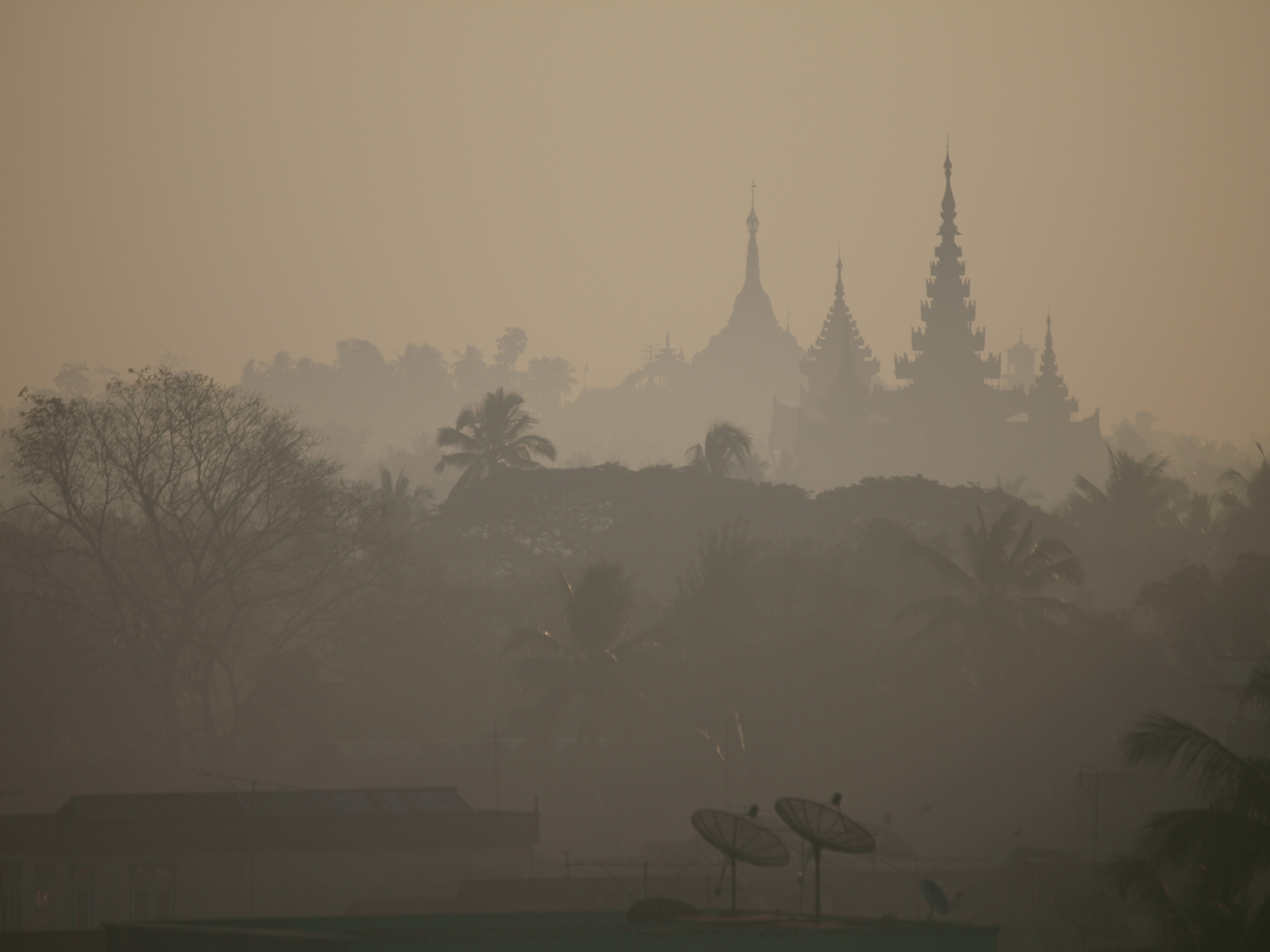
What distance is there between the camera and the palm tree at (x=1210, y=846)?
833 inches

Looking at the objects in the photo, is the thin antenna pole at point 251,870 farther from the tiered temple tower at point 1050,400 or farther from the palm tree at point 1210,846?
the tiered temple tower at point 1050,400

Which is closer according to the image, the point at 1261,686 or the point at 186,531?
the point at 1261,686

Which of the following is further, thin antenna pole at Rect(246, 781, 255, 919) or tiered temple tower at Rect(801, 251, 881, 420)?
tiered temple tower at Rect(801, 251, 881, 420)

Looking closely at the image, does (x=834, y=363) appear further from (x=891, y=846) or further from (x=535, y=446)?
(x=891, y=846)

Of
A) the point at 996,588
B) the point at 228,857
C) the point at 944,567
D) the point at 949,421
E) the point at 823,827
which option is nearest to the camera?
the point at 823,827

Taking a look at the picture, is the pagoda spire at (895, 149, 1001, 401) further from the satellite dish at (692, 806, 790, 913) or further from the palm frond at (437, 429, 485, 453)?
the satellite dish at (692, 806, 790, 913)

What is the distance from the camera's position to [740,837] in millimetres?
23406

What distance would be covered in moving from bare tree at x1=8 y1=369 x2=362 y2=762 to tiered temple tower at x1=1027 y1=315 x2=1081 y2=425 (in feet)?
259

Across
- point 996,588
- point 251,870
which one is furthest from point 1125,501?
point 251,870

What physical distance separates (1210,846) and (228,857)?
18.6 m

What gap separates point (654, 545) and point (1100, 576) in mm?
17178

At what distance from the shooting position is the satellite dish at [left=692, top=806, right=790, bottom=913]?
22.9 m

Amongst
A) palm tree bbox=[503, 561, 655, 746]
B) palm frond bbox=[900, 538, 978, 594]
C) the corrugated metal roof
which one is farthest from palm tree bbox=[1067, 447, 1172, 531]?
the corrugated metal roof

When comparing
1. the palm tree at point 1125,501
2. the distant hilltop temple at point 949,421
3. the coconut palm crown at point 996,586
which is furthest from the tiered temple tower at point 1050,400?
the coconut palm crown at point 996,586
